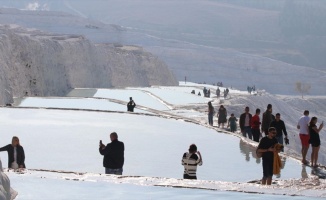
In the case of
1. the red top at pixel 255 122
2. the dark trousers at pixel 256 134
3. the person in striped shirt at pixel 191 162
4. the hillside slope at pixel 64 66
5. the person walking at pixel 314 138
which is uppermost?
the hillside slope at pixel 64 66

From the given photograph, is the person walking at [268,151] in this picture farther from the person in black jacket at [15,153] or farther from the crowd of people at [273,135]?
the person in black jacket at [15,153]

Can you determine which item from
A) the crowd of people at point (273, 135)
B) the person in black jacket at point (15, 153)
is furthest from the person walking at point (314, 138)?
the person in black jacket at point (15, 153)

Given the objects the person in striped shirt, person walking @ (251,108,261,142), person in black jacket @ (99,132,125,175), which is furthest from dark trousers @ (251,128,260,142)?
person in black jacket @ (99,132,125,175)

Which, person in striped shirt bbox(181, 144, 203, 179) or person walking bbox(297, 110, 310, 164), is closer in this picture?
person in striped shirt bbox(181, 144, 203, 179)

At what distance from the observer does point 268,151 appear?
36.5 feet

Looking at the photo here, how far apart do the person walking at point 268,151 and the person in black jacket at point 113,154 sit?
1.64 m

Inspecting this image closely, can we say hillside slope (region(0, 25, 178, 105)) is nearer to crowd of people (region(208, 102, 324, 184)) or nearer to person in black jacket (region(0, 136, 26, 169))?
crowd of people (region(208, 102, 324, 184))

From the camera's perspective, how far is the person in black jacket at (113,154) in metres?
11.0

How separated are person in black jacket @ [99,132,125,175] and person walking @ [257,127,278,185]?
164 centimetres

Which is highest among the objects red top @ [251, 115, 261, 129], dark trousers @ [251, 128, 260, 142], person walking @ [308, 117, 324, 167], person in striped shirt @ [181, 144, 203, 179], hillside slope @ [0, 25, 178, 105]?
hillside slope @ [0, 25, 178, 105]

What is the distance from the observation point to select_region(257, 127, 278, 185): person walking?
36.4ft

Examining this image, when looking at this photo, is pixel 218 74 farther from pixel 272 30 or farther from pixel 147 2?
pixel 147 2

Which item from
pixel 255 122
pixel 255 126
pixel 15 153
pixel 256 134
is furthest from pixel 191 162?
pixel 256 134

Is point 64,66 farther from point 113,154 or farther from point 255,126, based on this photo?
point 113,154
